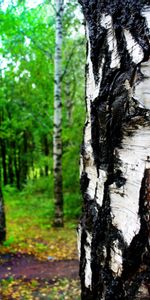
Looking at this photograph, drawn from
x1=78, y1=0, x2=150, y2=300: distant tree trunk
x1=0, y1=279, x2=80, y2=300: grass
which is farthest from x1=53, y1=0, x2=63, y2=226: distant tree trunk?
x1=78, y1=0, x2=150, y2=300: distant tree trunk

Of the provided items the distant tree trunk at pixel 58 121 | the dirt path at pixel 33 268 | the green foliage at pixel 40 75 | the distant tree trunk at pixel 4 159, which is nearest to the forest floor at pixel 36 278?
the dirt path at pixel 33 268

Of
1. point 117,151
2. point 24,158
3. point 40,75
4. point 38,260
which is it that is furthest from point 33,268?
point 24,158

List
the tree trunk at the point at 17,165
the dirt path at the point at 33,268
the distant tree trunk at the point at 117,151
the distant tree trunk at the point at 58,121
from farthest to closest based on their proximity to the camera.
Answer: the tree trunk at the point at 17,165 < the distant tree trunk at the point at 58,121 < the dirt path at the point at 33,268 < the distant tree trunk at the point at 117,151

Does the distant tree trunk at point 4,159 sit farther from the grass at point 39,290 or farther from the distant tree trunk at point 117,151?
the distant tree trunk at point 117,151

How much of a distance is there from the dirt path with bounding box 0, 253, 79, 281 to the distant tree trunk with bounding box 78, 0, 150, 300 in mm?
5487

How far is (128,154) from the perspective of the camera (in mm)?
1065

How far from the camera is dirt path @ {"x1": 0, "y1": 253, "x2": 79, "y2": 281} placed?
6461mm

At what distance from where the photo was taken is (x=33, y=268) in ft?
22.8

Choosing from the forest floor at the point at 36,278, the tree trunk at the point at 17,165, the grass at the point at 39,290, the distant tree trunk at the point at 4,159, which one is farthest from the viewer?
the tree trunk at the point at 17,165

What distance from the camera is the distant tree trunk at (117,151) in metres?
1.01

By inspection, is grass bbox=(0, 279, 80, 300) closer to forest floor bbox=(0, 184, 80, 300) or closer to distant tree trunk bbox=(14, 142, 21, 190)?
forest floor bbox=(0, 184, 80, 300)

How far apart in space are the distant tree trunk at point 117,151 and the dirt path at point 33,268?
216 inches

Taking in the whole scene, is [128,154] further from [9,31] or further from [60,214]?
[9,31]

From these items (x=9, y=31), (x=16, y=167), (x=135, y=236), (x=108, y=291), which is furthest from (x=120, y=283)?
(x=16, y=167)
